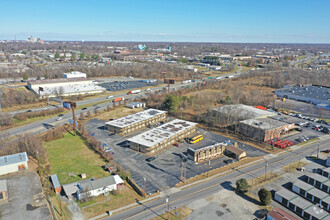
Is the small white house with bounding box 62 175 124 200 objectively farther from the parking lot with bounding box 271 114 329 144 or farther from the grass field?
the parking lot with bounding box 271 114 329 144

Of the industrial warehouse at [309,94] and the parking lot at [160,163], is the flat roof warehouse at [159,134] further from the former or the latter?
the industrial warehouse at [309,94]

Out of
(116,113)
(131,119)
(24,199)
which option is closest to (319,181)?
(131,119)

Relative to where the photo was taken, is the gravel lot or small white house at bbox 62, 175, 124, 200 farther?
small white house at bbox 62, 175, 124, 200

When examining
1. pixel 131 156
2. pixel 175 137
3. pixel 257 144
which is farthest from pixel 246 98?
pixel 131 156

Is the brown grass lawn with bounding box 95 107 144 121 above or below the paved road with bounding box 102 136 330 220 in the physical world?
above

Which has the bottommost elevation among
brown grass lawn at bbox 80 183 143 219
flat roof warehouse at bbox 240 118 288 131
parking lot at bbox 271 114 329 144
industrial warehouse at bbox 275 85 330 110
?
brown grass lawn at bbox 80 183 143 219

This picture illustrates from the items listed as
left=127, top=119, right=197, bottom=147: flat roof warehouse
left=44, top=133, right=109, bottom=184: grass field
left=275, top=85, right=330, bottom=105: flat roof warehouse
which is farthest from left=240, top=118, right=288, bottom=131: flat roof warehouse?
left=275, top=85, right=330, bottom=105: flat roof warehouse

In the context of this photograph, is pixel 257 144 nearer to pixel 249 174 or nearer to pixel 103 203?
pixel 249 174

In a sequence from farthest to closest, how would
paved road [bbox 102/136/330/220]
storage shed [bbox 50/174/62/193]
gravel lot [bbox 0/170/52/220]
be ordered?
storage shed [bbox 50/174/62/193] → paved road [bbox 102/136/330/220] → gravel lot [bbox 0/170/52/220]
